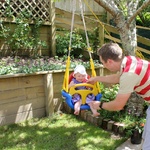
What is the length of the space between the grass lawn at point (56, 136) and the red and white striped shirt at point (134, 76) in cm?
123

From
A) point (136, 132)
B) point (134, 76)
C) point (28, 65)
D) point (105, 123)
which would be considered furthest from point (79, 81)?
point (134, 76)

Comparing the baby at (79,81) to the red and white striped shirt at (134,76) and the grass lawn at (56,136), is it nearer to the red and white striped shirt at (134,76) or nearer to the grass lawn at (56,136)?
the grass lawn at (56,136)

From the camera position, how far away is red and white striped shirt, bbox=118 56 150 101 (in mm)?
1606

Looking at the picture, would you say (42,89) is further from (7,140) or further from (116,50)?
(116,50)

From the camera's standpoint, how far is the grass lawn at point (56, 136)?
270 cm

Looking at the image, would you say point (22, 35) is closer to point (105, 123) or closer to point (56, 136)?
point (56, 136)

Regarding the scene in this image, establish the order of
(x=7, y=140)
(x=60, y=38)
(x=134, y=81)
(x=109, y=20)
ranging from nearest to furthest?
1. (x=134, y=81)
2. (x=7, y=140)
3. (x=60, y=38)
4. (x=109, y=20)

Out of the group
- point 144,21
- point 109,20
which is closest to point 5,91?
point 109,20

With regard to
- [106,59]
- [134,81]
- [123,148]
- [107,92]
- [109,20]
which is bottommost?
[123,148]

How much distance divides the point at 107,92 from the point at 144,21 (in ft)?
12.9

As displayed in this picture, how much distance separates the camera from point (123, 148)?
2.62 metres

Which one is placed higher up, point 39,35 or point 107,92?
point 39,35

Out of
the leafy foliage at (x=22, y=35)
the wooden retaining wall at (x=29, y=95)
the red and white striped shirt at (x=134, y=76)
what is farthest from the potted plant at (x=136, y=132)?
the leafy foliage at (x=22, y=35)

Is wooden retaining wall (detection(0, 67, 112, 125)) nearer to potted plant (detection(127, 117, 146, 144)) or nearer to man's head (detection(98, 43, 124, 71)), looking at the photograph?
potted plant (detection(127, 117, 146, 144))
